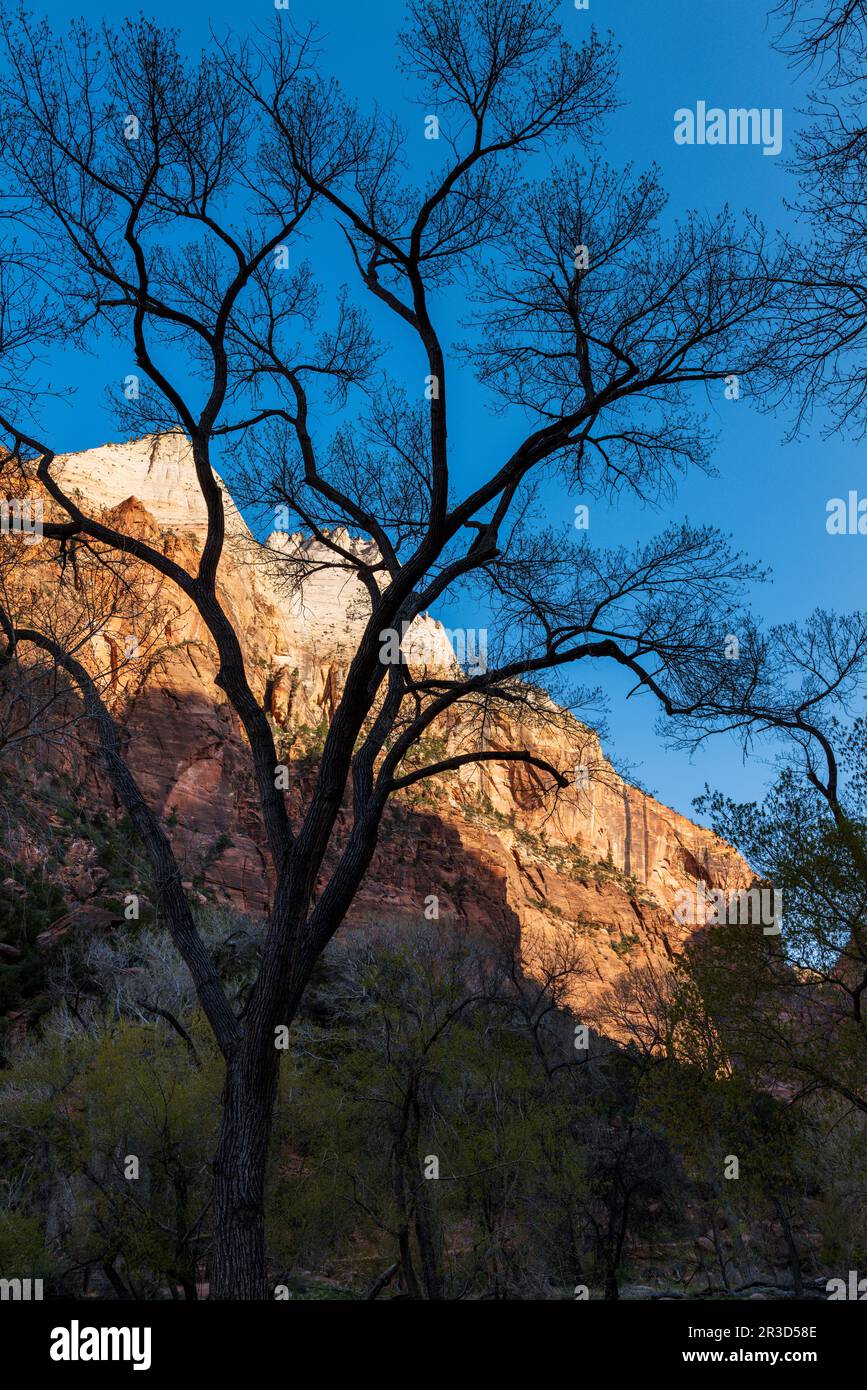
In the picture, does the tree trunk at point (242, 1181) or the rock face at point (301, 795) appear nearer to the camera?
the tree trunk at point (242, 1181)

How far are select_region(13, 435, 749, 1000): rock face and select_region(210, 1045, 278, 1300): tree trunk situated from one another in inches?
998

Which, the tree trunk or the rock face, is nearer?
the tree trunk

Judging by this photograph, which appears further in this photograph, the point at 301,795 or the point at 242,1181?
the point at 301,795

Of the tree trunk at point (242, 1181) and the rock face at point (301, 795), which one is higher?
the rock face at point (301, 795)

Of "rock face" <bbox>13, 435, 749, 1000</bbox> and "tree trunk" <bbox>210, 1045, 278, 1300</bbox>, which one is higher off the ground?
"rock face" <bbox>13, 435, 749, 1000</bbox>

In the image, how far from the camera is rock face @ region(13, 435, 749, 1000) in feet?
153

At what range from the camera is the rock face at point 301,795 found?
4662 centimetres

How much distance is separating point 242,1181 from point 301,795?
47.5 metres

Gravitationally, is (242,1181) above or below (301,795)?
below

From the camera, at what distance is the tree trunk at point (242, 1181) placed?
238 inches

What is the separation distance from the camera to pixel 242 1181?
6.20 meters

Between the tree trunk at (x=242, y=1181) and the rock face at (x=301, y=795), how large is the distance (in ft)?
83.2
